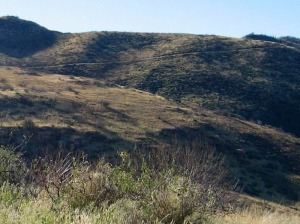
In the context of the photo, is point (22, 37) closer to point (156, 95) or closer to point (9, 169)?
point (156, 95)

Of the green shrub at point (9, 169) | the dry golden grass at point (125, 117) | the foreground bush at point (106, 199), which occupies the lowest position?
the dry golden grass at point (125, 117)

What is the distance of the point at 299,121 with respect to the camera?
209 ft

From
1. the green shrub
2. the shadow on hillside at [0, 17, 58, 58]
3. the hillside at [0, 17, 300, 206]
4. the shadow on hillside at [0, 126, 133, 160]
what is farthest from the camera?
the shadow on hillside at [0, 17, 58, 58]

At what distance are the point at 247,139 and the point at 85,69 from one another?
122 ft

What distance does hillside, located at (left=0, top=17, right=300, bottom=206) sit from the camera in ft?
125

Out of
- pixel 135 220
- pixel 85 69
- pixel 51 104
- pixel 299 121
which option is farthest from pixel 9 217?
pixel 85 69

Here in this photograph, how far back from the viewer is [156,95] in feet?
202

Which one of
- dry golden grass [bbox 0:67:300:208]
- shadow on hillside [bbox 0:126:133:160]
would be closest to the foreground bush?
shadow on hillside [bbox 0:126:133:160]

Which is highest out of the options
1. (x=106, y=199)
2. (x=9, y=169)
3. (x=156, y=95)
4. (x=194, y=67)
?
(x=106, y=199)

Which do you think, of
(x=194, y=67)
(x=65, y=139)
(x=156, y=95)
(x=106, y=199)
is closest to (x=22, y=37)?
(x=194, y=67)

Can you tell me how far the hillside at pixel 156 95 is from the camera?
38.1 m

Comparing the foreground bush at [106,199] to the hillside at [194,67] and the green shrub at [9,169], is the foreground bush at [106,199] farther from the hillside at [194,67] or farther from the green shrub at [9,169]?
the hillside at [194,67]

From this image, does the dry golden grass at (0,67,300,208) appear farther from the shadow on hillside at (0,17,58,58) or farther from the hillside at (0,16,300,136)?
the shadow on hillside at (0,17,58,58)

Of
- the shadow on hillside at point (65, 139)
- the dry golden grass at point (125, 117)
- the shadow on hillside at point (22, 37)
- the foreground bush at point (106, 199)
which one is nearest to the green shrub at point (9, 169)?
the foreground bush at point (106, 199)
